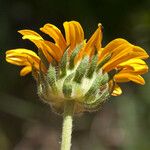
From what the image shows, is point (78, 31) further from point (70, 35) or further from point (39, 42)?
point (39, 42)

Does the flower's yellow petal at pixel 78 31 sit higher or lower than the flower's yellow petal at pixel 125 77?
higher

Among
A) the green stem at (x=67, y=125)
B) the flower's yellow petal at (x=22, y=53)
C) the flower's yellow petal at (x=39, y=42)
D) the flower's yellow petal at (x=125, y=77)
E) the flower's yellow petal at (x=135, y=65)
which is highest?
the flower's yellow petal at (x=39, y=42)

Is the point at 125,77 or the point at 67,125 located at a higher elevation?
the point at 125,77

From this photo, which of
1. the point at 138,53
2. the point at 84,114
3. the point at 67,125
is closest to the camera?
the point at 67,125

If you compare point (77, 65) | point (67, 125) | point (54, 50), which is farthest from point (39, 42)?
point (67, 125)

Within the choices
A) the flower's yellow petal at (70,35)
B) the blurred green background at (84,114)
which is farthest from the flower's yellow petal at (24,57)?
the blurred green background at (84,114)

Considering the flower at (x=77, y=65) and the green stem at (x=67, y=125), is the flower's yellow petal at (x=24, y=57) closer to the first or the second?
the flower at (x=77, y=65)

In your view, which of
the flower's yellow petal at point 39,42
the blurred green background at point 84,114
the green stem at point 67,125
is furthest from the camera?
the blurred green background at point 84,114
